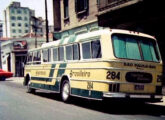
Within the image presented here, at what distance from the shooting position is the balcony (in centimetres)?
1595

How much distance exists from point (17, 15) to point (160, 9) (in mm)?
108783

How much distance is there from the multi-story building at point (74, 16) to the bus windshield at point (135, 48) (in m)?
10.3

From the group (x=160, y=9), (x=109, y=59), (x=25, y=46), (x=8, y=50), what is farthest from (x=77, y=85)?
(x=8, y=50)

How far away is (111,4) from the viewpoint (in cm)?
1788

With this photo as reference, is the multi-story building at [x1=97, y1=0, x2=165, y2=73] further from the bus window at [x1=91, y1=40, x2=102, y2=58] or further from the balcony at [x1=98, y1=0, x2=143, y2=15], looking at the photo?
the bus window at [x1=91, y1=40, x2=102, y2=58]

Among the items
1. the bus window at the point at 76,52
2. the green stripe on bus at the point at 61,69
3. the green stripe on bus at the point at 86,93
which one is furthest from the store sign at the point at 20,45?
the green stripe on bus at the point at 86,93

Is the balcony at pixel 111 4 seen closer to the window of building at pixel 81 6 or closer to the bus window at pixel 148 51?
the window of building at pixel 81 6

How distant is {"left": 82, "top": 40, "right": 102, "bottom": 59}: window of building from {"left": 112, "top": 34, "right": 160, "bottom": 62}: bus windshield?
628mm

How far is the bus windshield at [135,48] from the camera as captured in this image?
9.41 metres

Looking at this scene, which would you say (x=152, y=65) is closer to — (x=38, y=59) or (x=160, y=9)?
(x=160, y=9)

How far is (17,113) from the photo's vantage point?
A: 903cm

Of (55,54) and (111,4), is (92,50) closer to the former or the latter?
(55,54)

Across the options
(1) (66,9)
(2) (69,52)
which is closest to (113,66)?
(2) (69,52)

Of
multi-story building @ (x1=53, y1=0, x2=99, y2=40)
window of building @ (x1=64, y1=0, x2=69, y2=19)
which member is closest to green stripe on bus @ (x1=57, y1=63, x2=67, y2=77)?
multi-story building @ (x1=53, y1=0, x2=99, y2=40)
